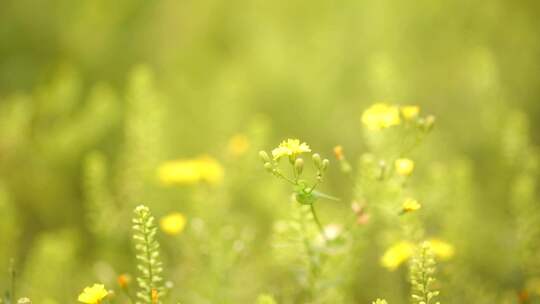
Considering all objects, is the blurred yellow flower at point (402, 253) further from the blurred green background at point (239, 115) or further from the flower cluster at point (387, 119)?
the flower cluster at point (387, 119)

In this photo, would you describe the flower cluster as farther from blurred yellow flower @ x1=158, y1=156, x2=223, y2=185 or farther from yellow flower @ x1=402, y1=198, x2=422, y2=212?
blurred yellow flower @ x1=158, y1=156, x2=223, y2=185

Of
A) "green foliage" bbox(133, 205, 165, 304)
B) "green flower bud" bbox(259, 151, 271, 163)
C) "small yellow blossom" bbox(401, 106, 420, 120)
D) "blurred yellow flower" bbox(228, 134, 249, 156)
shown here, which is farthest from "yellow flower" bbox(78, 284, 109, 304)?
"blurred yellow flower" bbox(228, 134, 249, 156)

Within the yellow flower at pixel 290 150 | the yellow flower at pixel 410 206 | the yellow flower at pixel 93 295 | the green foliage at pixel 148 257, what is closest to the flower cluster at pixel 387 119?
the yellow flower at pixel 410 206

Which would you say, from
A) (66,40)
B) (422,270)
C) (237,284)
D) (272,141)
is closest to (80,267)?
(237,284)

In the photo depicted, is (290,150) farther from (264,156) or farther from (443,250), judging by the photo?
(443,250)

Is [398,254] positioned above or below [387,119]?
below

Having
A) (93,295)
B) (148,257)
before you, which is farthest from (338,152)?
(93,295)
